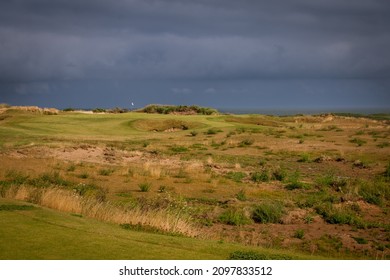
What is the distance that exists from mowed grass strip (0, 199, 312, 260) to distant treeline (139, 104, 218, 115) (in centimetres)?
7531

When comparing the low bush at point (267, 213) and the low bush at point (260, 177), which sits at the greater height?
the low bush at point (260, 177)

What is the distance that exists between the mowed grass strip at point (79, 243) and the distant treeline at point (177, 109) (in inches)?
2965

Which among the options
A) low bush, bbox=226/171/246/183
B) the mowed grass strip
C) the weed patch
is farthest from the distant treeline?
the mowed grass strip

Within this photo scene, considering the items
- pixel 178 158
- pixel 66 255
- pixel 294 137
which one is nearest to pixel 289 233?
pixel 66 255

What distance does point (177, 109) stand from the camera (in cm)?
8975

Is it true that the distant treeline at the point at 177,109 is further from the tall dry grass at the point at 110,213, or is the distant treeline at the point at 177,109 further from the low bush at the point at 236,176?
the tall dry grass at the point at 110,213

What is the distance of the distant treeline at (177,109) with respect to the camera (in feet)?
291

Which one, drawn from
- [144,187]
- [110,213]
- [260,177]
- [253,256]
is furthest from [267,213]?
[260,177]

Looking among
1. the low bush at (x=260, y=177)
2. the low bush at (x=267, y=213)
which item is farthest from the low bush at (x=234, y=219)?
the low bush at (x=260, y=177)

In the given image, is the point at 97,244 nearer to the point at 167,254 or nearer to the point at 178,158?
the point at 167,254

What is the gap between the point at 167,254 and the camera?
32.5 feet

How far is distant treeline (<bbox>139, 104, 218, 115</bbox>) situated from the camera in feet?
291

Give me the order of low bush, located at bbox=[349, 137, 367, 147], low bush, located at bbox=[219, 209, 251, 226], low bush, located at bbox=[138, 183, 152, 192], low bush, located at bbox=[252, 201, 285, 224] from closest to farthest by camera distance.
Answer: low bush, located at bbox=[219, 209, 251, 226]
low bush, located at bbox=[252, 201, 285, 224]
low bush, located at bbox=[138, 183, 152, 192]
low bush, located at bbox=[349, 137, 367, 147]

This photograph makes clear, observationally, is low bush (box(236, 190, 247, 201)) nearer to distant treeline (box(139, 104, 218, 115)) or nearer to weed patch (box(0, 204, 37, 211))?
weed patch (box(0, 204, 37, 211))
